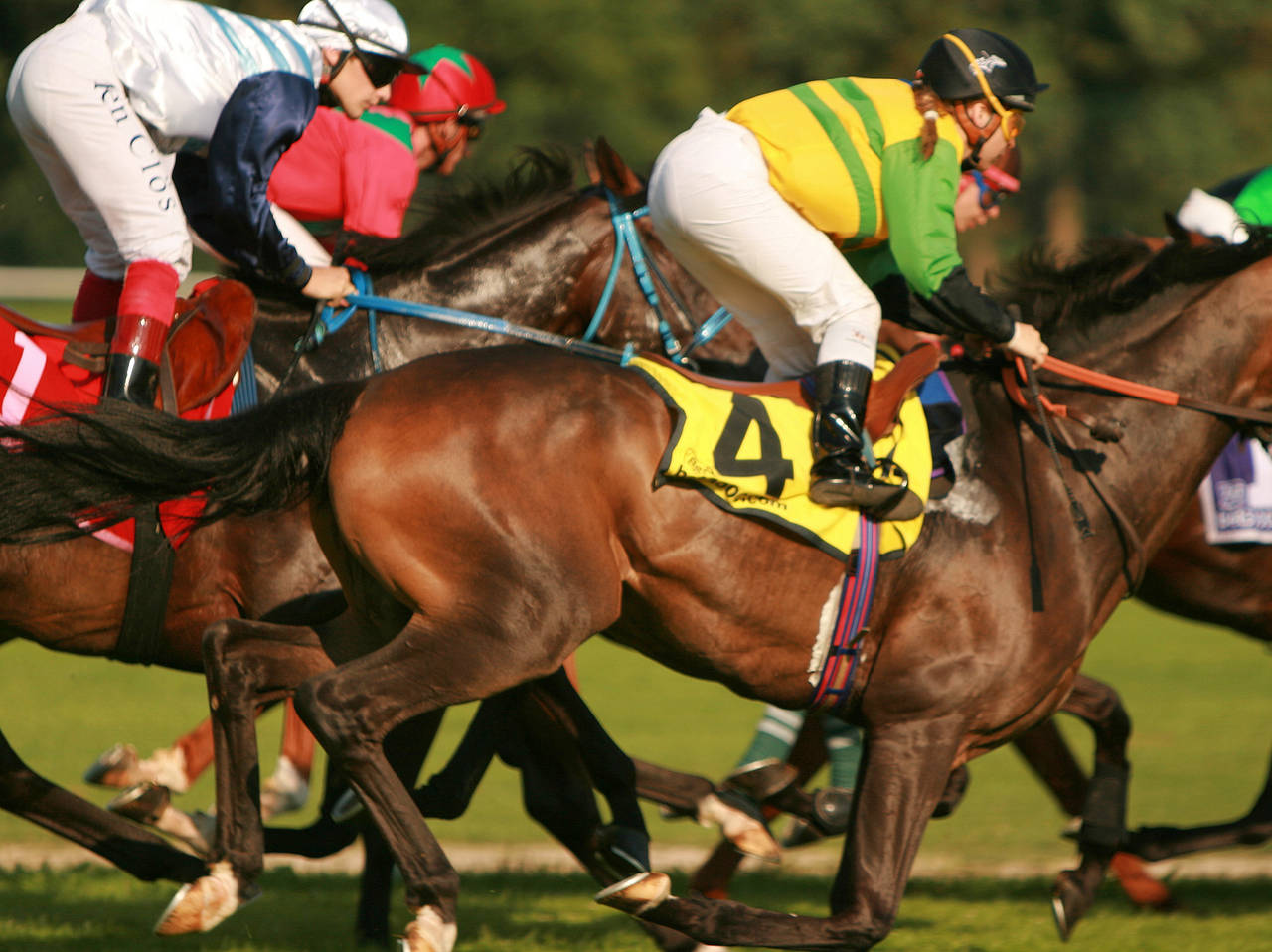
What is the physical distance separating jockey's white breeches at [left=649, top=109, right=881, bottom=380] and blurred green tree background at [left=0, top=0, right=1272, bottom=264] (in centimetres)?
2353

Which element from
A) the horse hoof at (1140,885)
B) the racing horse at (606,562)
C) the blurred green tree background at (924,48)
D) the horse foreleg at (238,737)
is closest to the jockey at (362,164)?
the racing horse at (606,562)

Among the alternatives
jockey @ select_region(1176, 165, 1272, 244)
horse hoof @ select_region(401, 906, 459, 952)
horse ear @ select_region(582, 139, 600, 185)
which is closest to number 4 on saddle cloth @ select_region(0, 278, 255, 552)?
horse hoof @ select_region(401, 906, 459, 952)

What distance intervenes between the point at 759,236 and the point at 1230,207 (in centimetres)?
228

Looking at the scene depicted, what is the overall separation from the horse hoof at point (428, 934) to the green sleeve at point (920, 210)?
1.68m

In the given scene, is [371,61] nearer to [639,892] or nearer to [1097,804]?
[639,892]

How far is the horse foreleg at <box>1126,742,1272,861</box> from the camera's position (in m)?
4.77

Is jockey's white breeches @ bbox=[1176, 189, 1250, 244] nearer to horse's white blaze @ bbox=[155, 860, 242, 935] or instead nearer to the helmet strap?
the helmet strap

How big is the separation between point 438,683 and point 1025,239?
24.6 meters

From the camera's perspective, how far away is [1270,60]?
30.6m

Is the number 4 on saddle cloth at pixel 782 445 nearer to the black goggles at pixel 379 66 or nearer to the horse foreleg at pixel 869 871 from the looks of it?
the horse foreleg at pixel 869 871

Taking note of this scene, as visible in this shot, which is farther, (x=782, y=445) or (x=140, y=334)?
(x=140, y=334)

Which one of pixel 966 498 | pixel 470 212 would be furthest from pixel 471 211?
pixel 966 498

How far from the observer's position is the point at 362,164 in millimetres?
4812

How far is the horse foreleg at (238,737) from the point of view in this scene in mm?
3379
